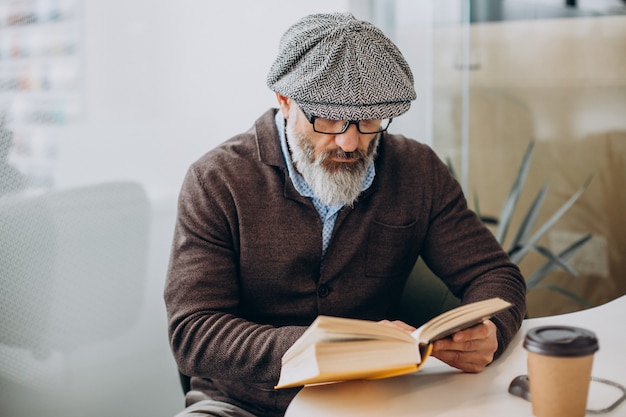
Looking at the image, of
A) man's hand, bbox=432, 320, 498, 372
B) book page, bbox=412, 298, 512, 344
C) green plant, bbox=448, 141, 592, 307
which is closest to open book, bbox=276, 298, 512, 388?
book page, bbox=412, 298, 512, 344

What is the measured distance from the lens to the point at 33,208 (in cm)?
161

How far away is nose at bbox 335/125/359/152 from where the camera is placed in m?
1.55

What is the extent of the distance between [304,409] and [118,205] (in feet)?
2.93

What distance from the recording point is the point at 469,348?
1261mm

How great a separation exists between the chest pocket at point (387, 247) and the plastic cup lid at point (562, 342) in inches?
28.0

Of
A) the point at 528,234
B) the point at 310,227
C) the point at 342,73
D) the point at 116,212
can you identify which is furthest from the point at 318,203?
the point at 528,234

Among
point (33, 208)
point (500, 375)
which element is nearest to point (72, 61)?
point (33, 208)

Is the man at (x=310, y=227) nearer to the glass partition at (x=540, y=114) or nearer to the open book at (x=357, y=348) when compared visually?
the open book at (x=357, y=348)

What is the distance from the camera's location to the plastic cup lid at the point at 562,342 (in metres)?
0.98

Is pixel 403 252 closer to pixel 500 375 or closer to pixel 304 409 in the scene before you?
pixel 500 375

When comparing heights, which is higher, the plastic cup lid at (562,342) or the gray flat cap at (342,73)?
the gray flat cap at (342,73)

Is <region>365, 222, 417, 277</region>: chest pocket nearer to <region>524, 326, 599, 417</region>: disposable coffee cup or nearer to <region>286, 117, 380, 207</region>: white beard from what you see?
<region>286, 117, 380, 207</region>: white beard

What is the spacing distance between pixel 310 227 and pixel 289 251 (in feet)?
0.24

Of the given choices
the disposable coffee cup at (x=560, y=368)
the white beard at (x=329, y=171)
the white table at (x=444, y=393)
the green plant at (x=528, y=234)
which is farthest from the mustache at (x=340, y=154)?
the green plant at (x=528, y=234)
